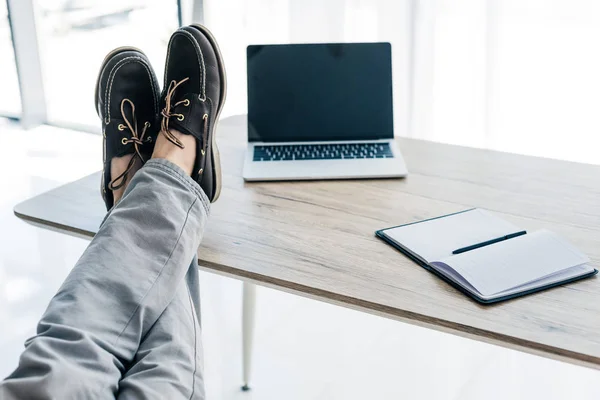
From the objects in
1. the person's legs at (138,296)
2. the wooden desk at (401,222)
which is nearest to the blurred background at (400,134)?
the wooden desk at (401,222)

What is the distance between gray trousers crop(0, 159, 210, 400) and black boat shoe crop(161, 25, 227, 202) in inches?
5.6

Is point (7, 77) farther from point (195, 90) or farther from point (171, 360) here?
point (171, 360)

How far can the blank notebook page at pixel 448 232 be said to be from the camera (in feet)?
A: 3.22

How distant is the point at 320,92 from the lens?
4.29 feet

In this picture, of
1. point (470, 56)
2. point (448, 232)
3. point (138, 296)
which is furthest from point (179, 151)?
point (470, 56)

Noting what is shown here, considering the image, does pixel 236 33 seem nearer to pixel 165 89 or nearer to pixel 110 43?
pixel 110 43

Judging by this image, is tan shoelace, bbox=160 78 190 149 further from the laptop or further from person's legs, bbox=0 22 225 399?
the laptop

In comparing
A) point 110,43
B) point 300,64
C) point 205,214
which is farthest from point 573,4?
point 110,43

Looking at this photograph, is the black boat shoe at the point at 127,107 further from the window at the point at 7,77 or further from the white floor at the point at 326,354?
the window at the point at 7,77

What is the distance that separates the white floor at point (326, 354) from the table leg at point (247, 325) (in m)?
0.05

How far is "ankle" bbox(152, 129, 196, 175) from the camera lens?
1.10 meters

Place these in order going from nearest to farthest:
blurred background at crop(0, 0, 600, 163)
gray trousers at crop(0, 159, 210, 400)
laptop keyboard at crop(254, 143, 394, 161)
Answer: gray trousers at crop(0, 159, 210, 400) < laptop keyboard at crop(254, 143, 394, 161) < blurred background at crop(0, 0, 600, 163)

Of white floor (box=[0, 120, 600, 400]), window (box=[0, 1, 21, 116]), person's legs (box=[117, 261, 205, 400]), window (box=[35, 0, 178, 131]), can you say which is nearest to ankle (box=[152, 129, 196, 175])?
person's legs (box=[117, 261, 205, 400])

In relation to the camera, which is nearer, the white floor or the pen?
the pen
